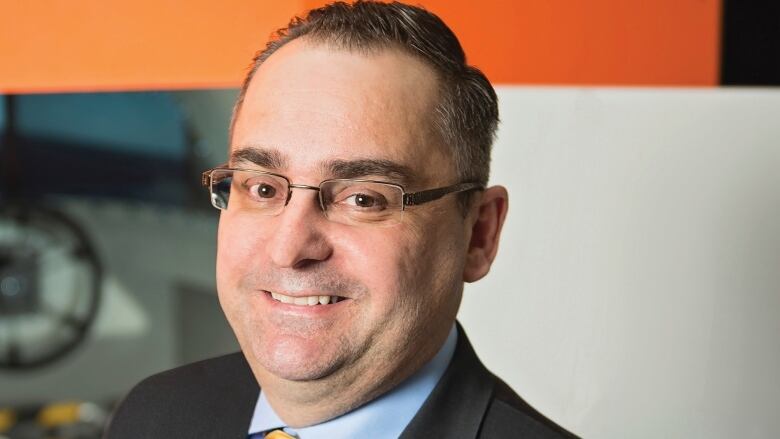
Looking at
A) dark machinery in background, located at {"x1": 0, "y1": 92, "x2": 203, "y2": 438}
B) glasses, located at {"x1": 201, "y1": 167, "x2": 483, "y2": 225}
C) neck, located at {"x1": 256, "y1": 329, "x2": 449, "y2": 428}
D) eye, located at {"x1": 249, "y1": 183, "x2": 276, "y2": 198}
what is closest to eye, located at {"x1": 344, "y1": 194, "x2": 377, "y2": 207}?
glasses, located at {"x1": 201, "y1": 167, "x2": 483, "y2": 225}

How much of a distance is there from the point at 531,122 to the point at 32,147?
471cm

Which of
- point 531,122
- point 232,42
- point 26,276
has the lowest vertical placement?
point 26,276

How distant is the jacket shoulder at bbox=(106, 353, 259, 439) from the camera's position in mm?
1541

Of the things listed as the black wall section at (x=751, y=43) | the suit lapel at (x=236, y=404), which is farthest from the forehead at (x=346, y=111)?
the black wall section at (x=751, y=43)

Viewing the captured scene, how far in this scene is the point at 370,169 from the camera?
49.4 inches

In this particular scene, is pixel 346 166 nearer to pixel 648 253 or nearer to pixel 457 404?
pixel 457 404

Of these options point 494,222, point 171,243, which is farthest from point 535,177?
point 171,243

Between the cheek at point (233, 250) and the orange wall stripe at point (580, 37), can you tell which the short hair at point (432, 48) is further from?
the orange wall stripe at point (580, 37)

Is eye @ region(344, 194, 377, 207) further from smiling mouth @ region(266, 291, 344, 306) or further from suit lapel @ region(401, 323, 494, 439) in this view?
suit lapel @ region(401, 323, 494, 439)

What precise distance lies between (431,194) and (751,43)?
120 cm

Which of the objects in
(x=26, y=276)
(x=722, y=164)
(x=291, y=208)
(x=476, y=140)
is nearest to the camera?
(x=291, y=208)

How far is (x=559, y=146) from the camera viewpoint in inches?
66.0

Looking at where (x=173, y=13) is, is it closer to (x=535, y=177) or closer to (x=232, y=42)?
(x=232, y=42)

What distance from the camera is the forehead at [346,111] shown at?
1.24 m
